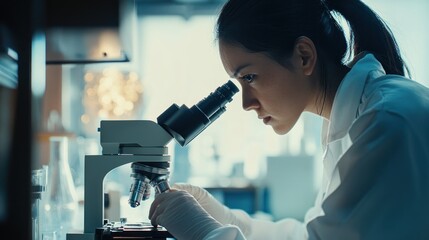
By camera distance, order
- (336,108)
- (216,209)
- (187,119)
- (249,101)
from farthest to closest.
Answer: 1. (216,209)
2. (249,101)
3. (336,108)
4. (187,119)

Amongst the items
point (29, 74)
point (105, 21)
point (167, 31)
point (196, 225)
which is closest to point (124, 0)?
point (105, 21)

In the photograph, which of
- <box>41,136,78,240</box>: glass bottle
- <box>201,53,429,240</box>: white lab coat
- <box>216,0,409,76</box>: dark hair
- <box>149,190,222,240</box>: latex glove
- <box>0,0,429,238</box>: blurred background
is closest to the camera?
<box>201,53,429,240</box>: white lab coat

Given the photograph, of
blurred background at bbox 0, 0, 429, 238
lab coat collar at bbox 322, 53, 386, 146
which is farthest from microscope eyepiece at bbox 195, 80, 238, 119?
blurred background at bbox 0, 0, 429, 238

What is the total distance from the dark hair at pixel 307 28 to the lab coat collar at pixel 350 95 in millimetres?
94

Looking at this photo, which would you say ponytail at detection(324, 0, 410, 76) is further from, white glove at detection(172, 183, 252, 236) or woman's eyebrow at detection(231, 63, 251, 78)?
white glove at detection(172, 183, 252, 236)

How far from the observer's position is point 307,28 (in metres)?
1.32

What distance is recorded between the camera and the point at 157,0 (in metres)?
5.00

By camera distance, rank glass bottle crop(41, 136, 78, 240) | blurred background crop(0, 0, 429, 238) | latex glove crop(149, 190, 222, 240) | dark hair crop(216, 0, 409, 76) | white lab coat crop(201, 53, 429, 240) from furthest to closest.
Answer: blurred background crop(0, 0, 429, 238) < glass bottle crop(41, 136, 78, 240) < dark hair crop(216, 0, 409, 76) < latex glove crop(149, 190, 222, 240) < white lab coat crop(201, 53, 429, 240)

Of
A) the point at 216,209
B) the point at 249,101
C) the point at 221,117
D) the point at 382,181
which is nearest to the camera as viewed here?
the point at 382,181

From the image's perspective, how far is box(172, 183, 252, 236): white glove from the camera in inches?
57.3

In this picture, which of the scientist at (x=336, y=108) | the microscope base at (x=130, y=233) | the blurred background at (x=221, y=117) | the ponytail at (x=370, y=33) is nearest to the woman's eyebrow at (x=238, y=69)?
the scientist at (x=336, y=108)

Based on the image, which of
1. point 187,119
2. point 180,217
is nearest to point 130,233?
point 180,217

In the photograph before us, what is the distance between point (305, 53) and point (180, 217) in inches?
17.8

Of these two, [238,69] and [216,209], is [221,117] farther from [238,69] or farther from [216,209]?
[238,69]
